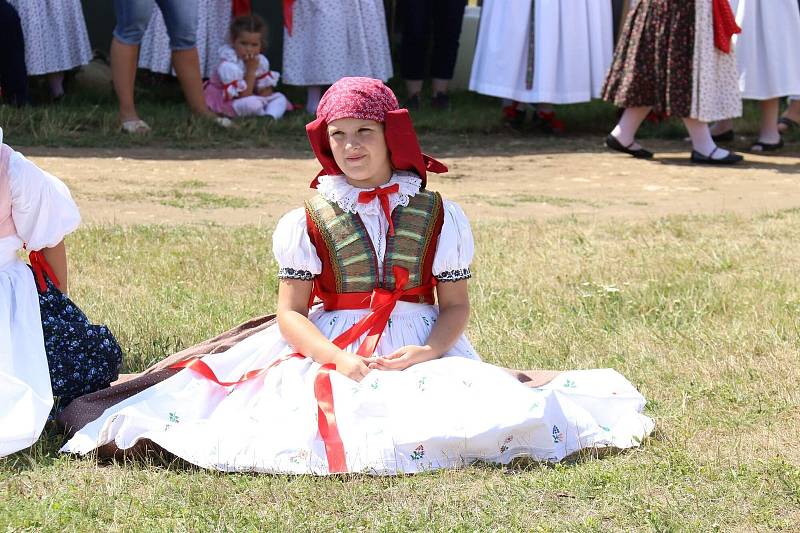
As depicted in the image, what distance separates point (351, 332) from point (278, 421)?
0.34 meters

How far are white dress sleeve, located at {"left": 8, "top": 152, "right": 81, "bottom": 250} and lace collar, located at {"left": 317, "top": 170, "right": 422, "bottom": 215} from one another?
690 mm

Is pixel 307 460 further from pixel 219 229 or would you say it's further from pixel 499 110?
pixel 499 110

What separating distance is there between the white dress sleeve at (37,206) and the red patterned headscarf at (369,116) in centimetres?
69

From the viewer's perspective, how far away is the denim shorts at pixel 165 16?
274 inches

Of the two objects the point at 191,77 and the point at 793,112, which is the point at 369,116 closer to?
the point at 191,77

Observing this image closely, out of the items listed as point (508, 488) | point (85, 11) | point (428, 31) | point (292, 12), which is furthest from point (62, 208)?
point (85, 11)

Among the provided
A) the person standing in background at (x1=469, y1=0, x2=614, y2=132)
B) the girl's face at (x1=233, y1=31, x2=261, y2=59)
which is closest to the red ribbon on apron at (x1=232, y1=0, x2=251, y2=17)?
the girl's face at (x1=233, y1=31, x2=261, y2=59)

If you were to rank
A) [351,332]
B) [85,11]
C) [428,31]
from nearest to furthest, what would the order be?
1. [351,332]
2. [428,31]
3. [85,11]

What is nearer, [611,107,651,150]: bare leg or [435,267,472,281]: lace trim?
[435,267,472,281]: lace trim

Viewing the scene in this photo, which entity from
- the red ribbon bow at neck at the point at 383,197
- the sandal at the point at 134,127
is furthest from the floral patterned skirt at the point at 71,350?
the sandal at the point at 134,127

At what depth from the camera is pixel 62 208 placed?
3.23 m

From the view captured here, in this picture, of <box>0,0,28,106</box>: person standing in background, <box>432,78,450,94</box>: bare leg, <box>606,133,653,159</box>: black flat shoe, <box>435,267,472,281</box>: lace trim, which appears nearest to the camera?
<box>435,267,472,281</box>: lace trim

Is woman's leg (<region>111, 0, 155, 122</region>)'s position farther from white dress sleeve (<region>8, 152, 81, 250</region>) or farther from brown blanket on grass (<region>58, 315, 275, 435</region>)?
white dress sleeve (<region>8, 152, 81, 250</region>)

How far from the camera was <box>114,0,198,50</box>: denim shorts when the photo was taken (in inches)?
274
